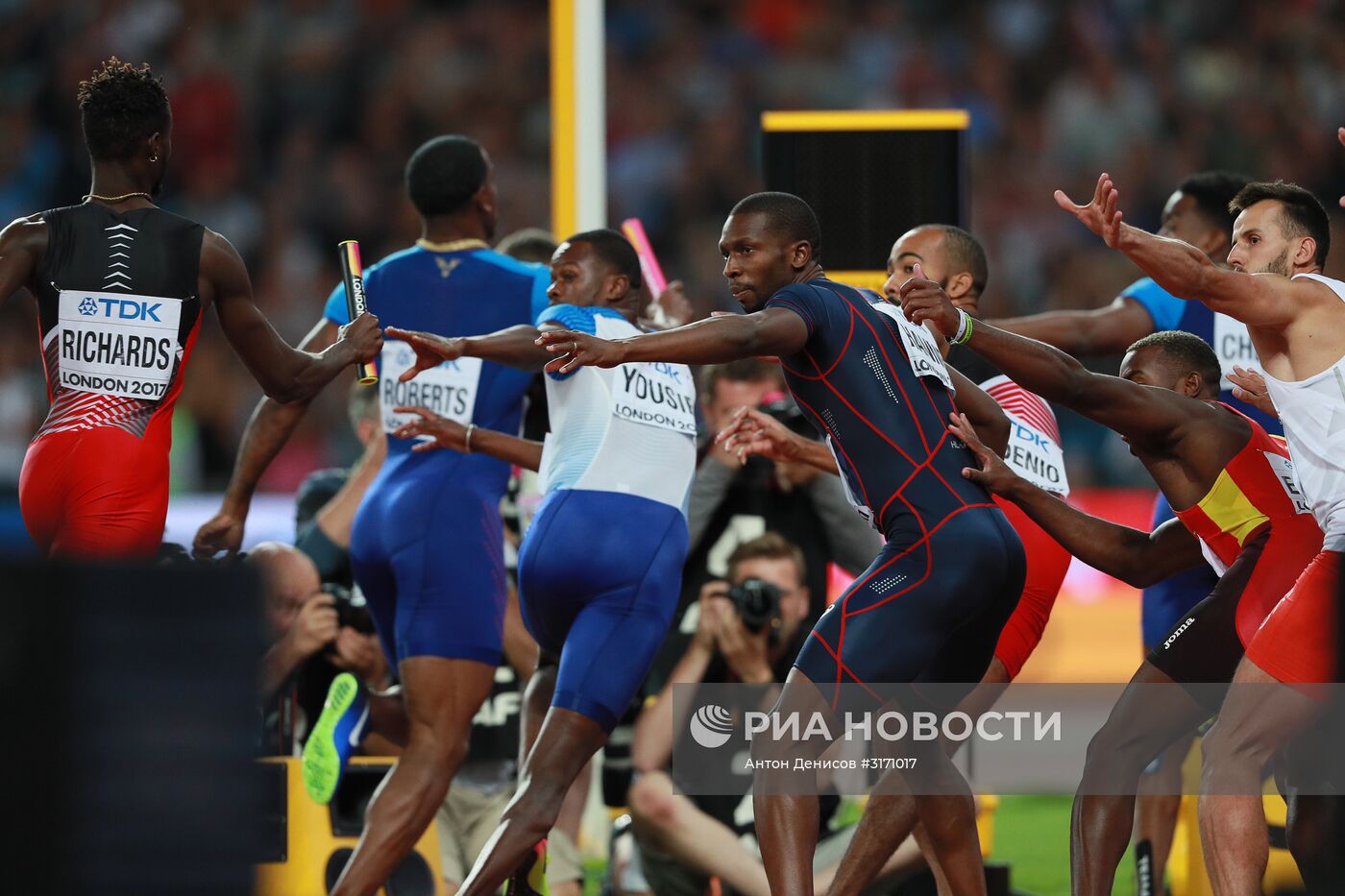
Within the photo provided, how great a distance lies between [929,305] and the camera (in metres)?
5.11

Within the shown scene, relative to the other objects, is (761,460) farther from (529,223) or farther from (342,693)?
(529,223)

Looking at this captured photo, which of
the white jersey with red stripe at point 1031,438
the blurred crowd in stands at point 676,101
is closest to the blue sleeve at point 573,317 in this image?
the white jersey with red stripe at point 1031,438

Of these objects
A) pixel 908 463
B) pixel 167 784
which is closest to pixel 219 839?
pixel 167 784

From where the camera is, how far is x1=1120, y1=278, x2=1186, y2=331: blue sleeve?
285 inches

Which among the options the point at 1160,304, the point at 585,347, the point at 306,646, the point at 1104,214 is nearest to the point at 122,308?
the point at 585,347

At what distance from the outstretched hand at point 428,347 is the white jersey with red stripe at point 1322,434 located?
7.80 feet

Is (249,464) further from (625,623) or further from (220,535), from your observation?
(625,623)

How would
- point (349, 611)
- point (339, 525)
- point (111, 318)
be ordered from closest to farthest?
1. point (111, 318)
2. point (349, 611)
3. point (339, 525)

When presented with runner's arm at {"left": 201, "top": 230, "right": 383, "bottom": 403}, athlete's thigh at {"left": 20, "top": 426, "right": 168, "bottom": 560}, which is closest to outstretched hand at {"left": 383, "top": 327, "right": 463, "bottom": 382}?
runner's arm at {"left": 201, "top": 230, "right": 383, "bottom": 403}

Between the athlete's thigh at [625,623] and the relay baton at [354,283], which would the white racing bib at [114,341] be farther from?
the athlete's thigh at [625,623]

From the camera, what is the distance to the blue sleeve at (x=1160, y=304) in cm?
725

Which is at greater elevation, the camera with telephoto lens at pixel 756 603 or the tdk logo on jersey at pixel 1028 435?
the tdk logo on jersey at pixel 1028 435

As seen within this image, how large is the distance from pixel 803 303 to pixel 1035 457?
1496 millimetres

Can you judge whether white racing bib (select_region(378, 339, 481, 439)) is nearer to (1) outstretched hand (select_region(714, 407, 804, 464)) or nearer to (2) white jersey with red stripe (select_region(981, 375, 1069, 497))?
(1) outstretched hand (select_region(714, 407, 804, 464))
